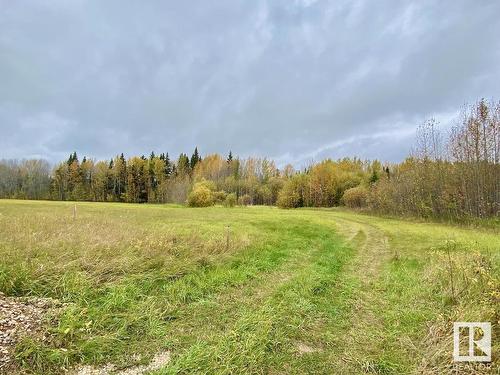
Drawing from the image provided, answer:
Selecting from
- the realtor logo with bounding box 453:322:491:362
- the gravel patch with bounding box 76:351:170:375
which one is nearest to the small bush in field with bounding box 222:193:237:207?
the realtor logo with bounding box 453:322:491:362

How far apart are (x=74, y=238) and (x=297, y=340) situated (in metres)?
7.62

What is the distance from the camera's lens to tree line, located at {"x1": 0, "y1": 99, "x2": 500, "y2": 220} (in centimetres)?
2500

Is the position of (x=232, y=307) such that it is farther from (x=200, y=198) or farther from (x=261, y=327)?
(x=200, y=198)

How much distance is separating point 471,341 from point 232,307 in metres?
4.25

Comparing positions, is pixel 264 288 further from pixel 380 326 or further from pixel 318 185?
pixel 318 185

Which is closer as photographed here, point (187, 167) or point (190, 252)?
point (190, 252)

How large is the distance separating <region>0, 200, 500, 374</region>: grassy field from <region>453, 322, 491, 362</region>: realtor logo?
0.41 feet

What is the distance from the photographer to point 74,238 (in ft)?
30.4

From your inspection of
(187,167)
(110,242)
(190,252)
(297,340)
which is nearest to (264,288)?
(297,340)

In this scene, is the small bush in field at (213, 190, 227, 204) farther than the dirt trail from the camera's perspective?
Yes

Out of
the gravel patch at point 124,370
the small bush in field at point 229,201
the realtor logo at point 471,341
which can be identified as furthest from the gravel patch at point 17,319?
the small bush in field at point 229,201

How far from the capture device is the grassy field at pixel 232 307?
443 centimetres

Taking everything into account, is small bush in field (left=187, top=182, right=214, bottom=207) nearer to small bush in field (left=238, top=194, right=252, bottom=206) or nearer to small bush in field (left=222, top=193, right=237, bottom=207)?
small bush in field (left=222, top=193, right=237, bottom=207)

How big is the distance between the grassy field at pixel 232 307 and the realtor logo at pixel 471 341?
0.12 m
